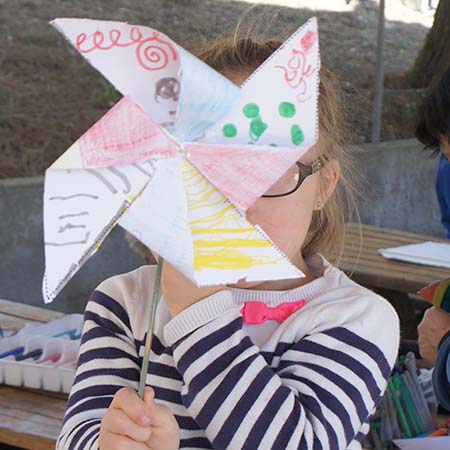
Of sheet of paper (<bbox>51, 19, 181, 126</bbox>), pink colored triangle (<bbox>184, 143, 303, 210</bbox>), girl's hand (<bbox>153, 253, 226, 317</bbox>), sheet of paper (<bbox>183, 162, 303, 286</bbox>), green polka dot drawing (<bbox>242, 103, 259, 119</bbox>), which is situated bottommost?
girl's hand (<bbox>153, 253, 226, 317</bbox>)

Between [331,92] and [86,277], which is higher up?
[331,92]

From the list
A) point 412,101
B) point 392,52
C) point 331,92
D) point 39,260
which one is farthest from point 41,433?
point 392,52

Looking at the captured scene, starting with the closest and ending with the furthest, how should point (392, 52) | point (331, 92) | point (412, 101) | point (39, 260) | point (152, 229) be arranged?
point (152, 229), point (331, 92), point (39, 260), point (412, 101), point (392, 52)

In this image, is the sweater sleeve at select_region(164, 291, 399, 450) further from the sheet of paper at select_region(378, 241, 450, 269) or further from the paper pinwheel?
the sheet of paper at select_region(378, 241, 450, 269)

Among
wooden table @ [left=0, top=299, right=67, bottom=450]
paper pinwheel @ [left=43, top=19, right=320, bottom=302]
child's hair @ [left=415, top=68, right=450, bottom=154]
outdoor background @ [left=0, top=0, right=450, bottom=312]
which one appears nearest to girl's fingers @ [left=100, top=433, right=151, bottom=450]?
paper pinwheel @ [left=43, top=19, right=320, bottom=302]

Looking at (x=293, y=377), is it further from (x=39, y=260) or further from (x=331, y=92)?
(x=39, y=260)

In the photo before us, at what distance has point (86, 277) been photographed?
473cm

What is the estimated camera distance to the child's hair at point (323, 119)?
144 centimetres

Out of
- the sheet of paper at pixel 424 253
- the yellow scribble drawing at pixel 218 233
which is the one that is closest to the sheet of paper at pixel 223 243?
the yellow scribble drawing at pixel 218 233

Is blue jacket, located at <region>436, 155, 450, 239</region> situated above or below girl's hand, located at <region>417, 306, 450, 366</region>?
above

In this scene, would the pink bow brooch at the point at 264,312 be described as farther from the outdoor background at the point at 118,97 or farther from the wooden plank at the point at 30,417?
the outdoor background at the point at 118,97

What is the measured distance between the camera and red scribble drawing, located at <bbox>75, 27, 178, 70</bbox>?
1177 millimetres

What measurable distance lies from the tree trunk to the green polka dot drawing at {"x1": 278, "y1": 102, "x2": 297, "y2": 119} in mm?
4764

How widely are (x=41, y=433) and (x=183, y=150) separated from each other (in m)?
1.03
